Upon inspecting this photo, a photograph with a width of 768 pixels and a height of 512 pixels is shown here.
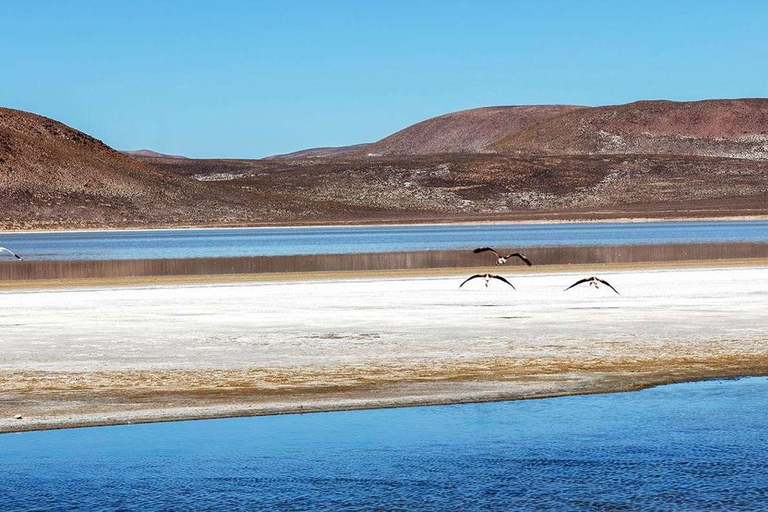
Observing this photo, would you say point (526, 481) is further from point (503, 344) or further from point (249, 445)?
point (503, 344)

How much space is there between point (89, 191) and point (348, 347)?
4574 inches

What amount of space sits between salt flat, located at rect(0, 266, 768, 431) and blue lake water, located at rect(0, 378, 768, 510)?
2.95 feet

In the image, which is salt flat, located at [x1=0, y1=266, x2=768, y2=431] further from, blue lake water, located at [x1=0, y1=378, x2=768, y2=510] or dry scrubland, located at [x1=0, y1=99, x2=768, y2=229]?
dry scrubland, located at [x1=0, y1=99, x2=768, y2=229]

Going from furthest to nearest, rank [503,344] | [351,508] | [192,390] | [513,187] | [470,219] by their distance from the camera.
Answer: [513,187] → [470,219] → [503,344] → [192,390] → [351,508]

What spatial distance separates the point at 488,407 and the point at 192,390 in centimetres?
365

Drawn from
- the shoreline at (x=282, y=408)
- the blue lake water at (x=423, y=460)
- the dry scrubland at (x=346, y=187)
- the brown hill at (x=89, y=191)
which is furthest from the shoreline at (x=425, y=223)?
the blue lake water at (x=423, y=460)

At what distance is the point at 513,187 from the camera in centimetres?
15900

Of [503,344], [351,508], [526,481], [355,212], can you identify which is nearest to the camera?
[351,508]

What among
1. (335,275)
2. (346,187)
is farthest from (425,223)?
(335,275)

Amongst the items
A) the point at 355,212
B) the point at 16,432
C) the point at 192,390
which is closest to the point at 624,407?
the point at 192,390

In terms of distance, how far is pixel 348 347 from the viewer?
2009 centimetres

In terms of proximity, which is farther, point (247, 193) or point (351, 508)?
point (247, 193)

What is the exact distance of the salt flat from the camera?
15.3m

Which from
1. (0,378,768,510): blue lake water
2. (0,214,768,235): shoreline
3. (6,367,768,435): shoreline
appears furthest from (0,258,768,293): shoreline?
→ (0,214,768,235): shoreline
